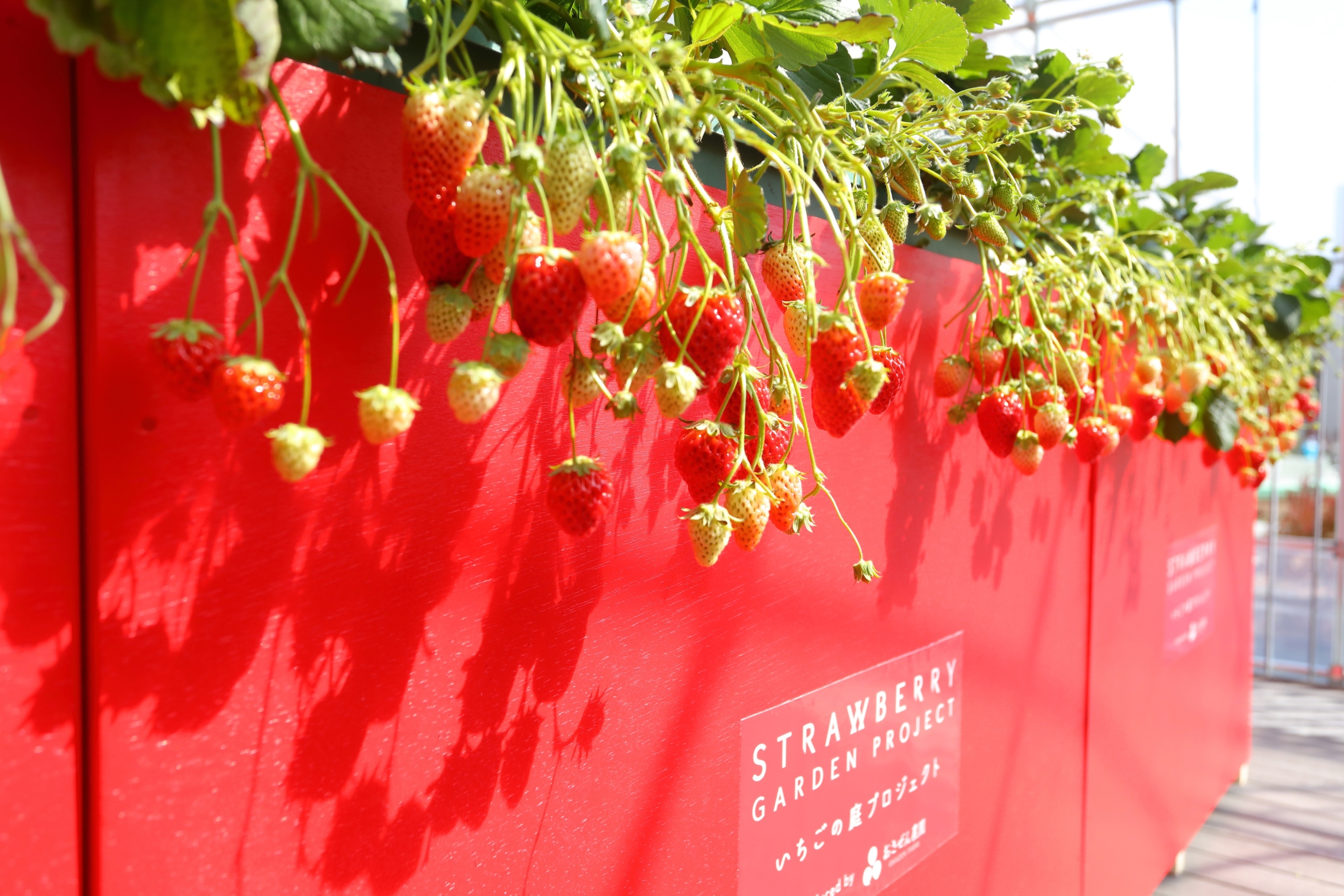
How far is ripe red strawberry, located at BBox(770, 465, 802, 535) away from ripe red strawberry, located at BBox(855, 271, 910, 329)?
0.16m

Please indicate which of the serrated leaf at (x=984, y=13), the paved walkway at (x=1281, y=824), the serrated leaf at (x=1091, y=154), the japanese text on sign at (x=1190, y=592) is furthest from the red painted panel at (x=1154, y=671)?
the serrated leaf at (x=984, y=13)

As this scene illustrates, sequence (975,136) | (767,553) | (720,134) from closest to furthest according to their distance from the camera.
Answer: (975,136), (720,134), (767,553)

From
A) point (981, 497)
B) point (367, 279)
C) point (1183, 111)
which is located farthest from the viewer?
point (1183, 111)

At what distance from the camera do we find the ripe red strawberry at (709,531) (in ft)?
2.41

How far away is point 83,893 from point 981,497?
1.65 m

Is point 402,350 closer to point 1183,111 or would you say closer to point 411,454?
point 411,454

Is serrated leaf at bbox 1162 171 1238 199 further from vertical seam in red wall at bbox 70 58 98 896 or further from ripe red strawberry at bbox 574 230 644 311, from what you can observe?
vertical seam in red wall at bbox 70 58 98 896

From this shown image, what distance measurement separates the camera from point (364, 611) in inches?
30.9

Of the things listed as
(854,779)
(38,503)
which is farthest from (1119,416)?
(38,503)

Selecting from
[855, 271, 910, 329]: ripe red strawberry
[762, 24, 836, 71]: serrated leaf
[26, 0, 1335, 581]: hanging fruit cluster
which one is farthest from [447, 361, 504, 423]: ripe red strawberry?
[762, 24, 836, 71]: serrated leaf

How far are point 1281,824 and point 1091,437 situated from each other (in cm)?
289

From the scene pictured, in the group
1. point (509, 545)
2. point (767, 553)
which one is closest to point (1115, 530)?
point (767, 553)

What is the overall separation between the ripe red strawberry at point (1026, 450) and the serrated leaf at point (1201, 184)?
4.91ft

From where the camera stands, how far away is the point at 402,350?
79 centimetres
